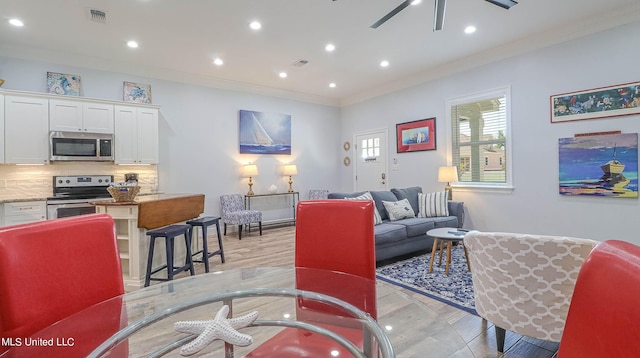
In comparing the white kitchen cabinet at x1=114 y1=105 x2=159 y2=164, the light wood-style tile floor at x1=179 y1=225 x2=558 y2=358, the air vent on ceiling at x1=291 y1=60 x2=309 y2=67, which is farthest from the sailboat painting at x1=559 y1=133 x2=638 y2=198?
the white kitchen cabinet at x1=114 y1=105 x2=159 y2=164

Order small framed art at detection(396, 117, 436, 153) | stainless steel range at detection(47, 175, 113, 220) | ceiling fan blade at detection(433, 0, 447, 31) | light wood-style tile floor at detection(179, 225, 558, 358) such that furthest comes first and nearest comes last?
small framed art at detection(396, 117, 436, 153)
stainless steel range at detection(47, 175, 113, 220)
ceiling fan blade at detection(433, 0, 447, 31)
light wood-style tile floor at detection(179, 225, 558, 358)

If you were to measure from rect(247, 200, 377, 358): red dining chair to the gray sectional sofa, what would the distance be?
192cm

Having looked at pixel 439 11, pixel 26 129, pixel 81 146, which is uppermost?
pixel 439 11

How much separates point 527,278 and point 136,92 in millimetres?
5835

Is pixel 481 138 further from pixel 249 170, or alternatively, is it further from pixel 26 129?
pixel 26 129

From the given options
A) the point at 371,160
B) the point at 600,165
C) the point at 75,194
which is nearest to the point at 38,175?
the point at 75,194

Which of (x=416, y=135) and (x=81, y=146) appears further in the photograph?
(x=416, y=135)

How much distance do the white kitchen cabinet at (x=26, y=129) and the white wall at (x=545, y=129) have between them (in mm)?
6144

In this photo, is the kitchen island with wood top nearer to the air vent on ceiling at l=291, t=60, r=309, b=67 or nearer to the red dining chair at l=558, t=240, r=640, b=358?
the air vent on ceiling at l=291, t=60, r=309, b=67

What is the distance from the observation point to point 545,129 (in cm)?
408

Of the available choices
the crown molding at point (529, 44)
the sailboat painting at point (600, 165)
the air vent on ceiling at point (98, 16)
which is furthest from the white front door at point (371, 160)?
the air vent on ceiling at point (98, 16)

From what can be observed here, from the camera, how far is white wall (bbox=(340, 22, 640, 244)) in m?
3.53

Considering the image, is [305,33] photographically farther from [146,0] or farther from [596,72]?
[596,72]

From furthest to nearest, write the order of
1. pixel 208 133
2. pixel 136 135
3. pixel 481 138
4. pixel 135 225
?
1. pixel 208 133
2. pixel 481 138
3. pixel 136 135
4. pixel 135 225
